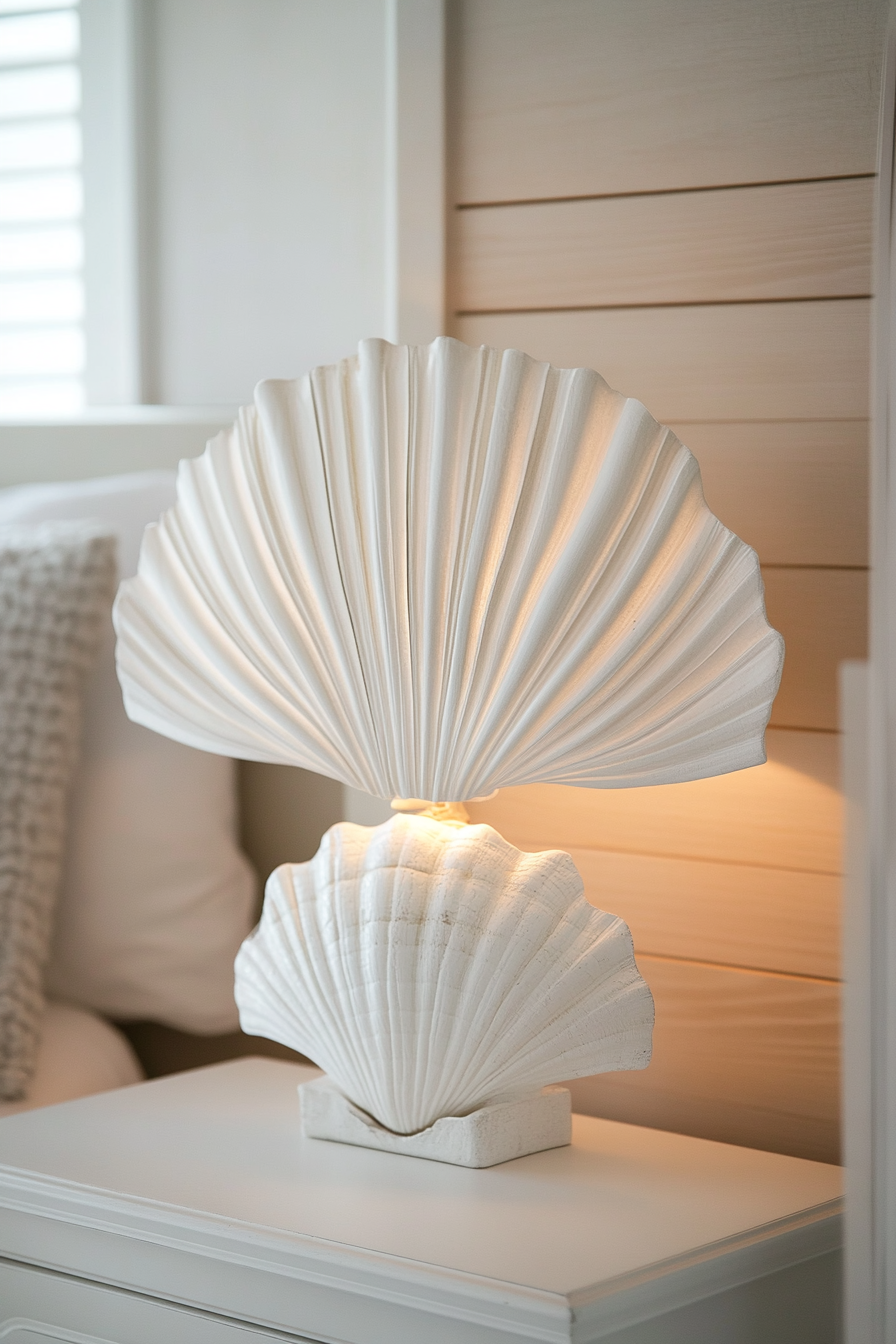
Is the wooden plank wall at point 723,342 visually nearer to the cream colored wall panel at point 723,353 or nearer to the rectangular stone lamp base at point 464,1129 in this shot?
the cream colored wall panel at point 723,353

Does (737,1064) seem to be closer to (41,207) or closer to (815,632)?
(815,632)

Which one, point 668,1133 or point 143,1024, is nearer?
point 668,1133

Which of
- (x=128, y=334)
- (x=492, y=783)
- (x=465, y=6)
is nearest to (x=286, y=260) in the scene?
(x=128, y=334)

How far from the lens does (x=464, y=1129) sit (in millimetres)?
888

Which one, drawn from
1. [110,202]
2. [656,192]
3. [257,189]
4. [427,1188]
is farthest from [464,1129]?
[110,202]

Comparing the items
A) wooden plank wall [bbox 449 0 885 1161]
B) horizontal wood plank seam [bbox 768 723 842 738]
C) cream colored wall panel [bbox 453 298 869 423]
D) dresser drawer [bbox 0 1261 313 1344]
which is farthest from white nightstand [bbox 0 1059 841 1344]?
cream colored wall panel [bbox 453 298 869 423]

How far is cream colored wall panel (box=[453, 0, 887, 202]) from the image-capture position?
0.98m

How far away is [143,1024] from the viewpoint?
4.65 ft

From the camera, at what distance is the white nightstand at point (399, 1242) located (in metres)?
0.73

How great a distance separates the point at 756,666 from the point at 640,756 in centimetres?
10

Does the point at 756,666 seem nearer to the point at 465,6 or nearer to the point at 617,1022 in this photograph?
the point at 617,1022

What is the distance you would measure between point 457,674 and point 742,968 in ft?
1.31

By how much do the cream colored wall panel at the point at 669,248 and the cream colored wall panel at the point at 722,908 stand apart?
1.54 feet

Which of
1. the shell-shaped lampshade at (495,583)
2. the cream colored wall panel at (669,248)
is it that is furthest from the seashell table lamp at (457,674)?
the cream colored wall panel at (669,248)
